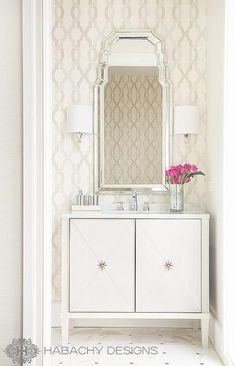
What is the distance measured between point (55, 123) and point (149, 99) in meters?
0.78

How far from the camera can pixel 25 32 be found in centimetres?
135

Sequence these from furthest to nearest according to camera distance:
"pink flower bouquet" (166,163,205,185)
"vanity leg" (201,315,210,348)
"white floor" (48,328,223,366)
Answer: "pink flower bouquet" (166,163,205,185) < "vanity leg" (201,315,210,348) < "white floor" (48,328,223,366)

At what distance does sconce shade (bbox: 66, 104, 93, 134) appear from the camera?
322 cm

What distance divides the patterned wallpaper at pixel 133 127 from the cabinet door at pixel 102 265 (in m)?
0.56

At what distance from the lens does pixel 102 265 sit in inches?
114

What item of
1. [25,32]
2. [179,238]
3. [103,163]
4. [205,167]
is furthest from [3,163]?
[205,167]

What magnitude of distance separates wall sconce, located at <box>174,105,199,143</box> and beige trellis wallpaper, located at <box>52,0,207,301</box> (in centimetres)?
10

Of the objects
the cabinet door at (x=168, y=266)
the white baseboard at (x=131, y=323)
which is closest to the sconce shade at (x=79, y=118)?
the cabinet door at (x=168, y=266)

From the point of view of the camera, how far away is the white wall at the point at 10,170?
4.43 ft

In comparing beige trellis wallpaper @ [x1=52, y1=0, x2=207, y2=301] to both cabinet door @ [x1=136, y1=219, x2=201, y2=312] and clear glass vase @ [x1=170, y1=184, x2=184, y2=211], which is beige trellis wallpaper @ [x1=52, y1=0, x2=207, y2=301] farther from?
cabinet door @ [x1=136, y1=219, x2=201, y2=312]

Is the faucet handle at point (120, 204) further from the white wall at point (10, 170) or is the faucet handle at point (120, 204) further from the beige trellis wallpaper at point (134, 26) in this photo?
the white wall at point (10, 170)

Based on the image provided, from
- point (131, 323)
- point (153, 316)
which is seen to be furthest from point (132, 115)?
point (131, 323)

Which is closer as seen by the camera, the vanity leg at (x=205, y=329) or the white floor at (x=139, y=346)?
the white floor at (x=139, y=346)

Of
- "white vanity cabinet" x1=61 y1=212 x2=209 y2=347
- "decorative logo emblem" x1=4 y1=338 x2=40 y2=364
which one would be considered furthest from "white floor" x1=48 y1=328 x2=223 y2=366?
Answer: "decorative logo emblem" x1=4 y1=338 x2=40 y2=364
